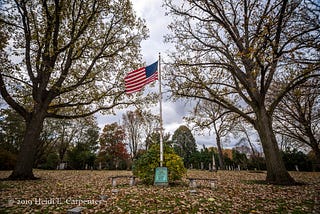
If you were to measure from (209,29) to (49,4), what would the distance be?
10688 millimetres

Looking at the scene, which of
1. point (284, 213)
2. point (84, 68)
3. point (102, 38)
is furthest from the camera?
point (84, 68)

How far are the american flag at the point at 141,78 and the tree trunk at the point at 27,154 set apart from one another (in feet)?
21.9

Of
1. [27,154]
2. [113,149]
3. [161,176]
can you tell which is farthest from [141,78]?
[113,149]

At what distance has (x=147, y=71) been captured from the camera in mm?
9453

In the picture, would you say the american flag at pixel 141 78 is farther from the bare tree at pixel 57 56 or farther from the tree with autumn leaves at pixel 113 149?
the tree with autumn leaves at pixel 113 149

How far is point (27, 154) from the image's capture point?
10.3m

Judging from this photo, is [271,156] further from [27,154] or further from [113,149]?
[113,149]

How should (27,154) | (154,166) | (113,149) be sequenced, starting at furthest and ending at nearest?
(113,149) → (27,154) → (154,166)

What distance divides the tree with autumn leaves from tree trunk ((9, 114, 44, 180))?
2349 cm

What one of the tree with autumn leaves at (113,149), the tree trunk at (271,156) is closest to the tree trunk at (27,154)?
the tree trunk at (271,156)

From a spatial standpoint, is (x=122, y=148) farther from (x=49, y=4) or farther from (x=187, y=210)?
(x=187, y=210)

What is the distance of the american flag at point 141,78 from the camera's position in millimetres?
9141

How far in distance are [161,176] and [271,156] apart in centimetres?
643

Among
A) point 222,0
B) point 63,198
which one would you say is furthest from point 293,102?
point 63,198
